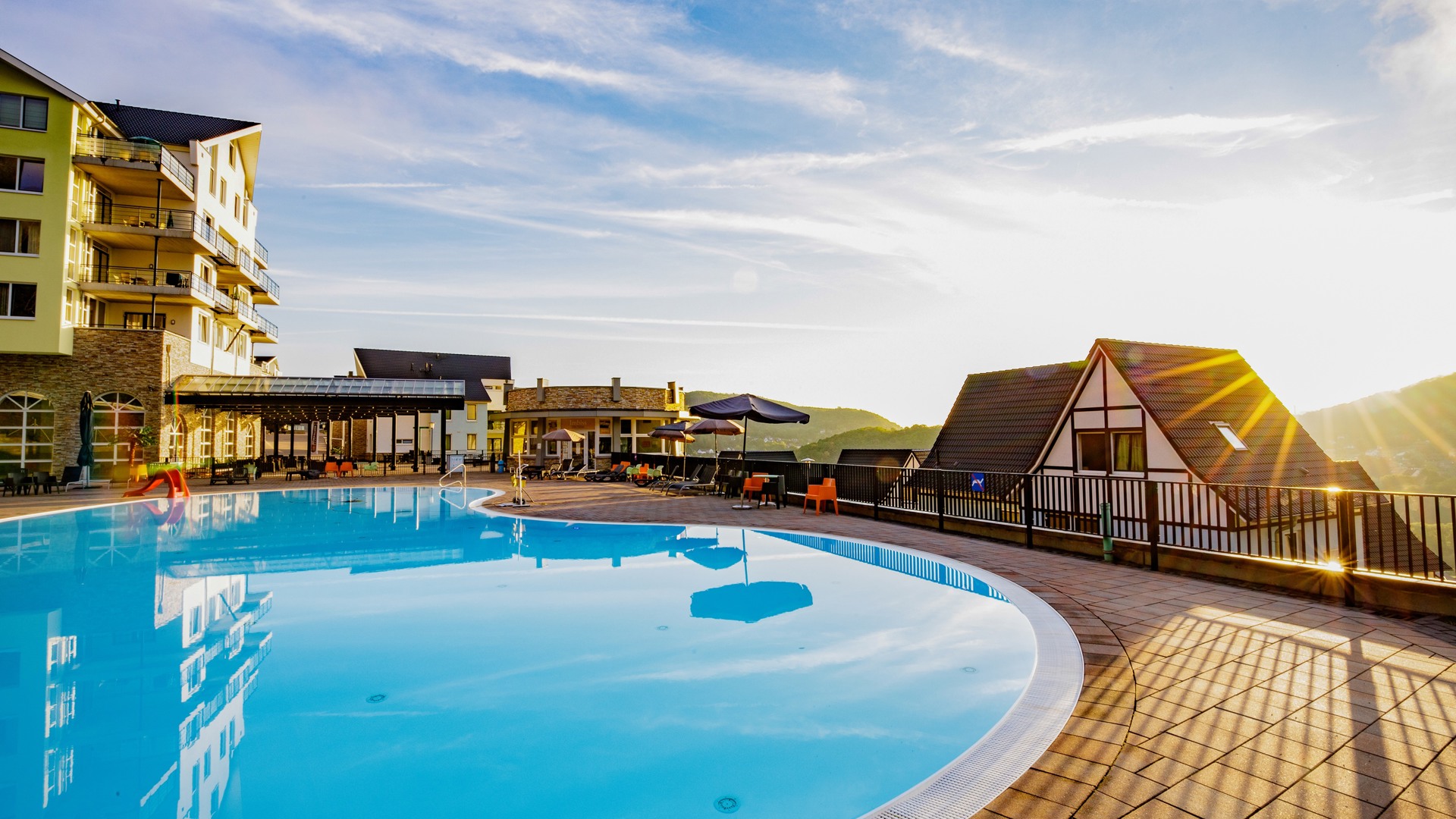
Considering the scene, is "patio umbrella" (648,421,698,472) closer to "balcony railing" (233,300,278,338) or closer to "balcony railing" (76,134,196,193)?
"balcony railing" (76,134,196,193)

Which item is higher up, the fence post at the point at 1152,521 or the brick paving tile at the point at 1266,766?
the fence post at the point at 1152,521

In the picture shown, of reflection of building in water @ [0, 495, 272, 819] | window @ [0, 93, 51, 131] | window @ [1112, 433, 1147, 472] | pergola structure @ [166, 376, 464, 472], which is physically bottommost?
reflection of building in water @ [0, 495, 272, 819]

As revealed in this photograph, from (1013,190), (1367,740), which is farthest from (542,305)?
(1367,740)

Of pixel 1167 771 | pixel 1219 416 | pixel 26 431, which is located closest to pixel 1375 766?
pixel 1167 771

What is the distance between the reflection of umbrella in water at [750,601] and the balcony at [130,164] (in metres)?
25.3

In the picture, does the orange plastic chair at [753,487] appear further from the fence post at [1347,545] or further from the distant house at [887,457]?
the fence post at [1347,545]

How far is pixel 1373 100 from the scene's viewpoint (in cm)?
1020

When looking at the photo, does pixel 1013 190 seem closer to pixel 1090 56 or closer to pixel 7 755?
pixel 1090 56

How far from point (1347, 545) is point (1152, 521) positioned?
5.76ft

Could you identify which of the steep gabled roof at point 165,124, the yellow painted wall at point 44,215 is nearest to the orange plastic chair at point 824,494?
the yellow painted wall at point 44,215

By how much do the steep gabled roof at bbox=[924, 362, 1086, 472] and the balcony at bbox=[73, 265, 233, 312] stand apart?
1049 inches

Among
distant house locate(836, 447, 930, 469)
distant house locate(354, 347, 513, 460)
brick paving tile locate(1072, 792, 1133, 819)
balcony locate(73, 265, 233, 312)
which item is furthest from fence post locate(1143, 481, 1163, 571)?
distant house locate(354, 347, 513, 460)

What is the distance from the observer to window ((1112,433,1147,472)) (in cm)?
1525

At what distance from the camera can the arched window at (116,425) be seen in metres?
20.0
